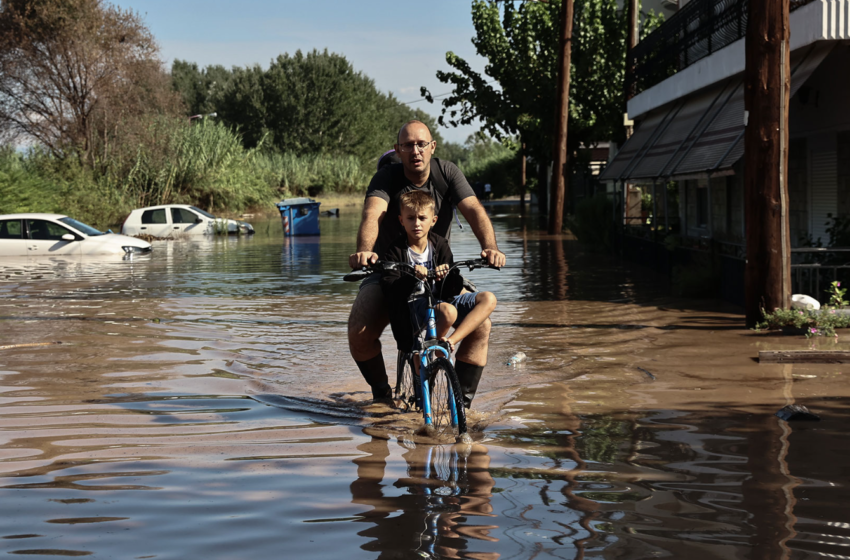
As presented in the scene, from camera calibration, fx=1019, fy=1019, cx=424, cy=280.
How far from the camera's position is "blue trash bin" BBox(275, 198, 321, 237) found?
35844 millimetres

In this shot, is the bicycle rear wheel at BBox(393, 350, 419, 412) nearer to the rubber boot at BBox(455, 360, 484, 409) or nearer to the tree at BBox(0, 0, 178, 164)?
the rubber boot at BBox(455, 360, 484, 409)

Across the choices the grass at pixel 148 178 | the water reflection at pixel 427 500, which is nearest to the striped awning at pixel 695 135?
the water reflection at pixel 427 500

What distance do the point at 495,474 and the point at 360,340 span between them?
1.80m

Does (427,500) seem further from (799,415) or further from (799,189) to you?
(799,189)

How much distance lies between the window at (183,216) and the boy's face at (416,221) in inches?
1213

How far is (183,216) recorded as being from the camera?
119 ft

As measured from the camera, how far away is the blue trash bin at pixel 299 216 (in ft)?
118

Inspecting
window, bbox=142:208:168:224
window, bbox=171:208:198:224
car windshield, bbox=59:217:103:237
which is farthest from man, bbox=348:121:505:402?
window, bbox=171:208:198:224

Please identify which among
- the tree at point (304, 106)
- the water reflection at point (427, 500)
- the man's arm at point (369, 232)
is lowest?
the water reflection at point (427, 500)

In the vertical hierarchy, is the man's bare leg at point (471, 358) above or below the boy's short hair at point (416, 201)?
below

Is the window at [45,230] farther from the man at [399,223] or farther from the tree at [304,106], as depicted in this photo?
the tree at [304,106]

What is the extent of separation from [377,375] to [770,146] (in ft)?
19.5

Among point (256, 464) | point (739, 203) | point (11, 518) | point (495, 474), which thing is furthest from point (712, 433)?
point (739, 203)

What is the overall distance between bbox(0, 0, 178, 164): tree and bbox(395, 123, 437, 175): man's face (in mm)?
39379
